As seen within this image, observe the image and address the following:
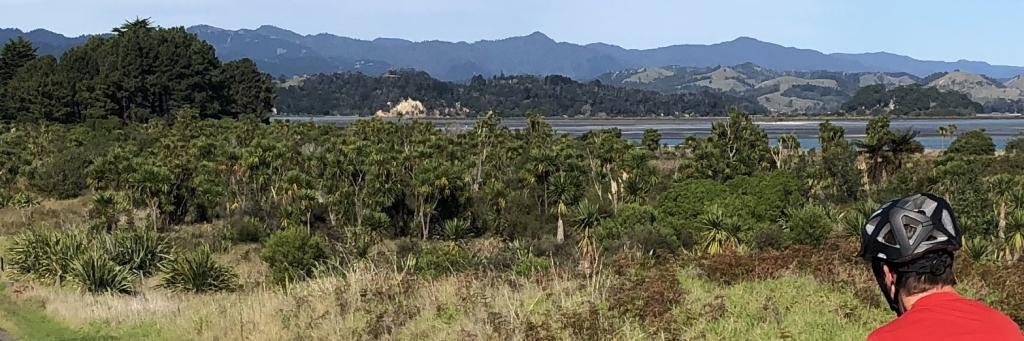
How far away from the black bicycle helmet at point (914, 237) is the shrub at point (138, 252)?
72.3 feet

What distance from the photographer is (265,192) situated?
→ 220 ft

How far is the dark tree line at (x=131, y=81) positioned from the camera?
9662 centimetres

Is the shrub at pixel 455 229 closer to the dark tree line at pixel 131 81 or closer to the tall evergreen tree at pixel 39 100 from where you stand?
the dark tree line at pixel 131 81

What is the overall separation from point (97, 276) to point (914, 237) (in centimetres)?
1841

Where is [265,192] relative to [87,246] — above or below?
below

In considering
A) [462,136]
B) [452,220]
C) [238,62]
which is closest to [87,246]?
[452,220]

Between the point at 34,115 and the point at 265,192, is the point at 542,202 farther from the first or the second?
the point at 34,115

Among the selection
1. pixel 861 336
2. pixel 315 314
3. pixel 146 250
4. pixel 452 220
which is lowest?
pixel 452 220

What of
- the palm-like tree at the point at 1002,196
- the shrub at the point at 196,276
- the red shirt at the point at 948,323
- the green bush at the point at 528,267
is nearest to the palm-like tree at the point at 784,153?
the palm-like tree at the point at 1002,196

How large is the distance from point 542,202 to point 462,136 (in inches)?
1218

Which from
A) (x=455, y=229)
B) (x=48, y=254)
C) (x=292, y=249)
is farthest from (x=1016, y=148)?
(x=48, y=254)

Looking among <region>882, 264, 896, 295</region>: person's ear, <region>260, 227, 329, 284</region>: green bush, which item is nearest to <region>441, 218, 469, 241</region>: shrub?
<region>260, 227, 329, 284</region>: green bush

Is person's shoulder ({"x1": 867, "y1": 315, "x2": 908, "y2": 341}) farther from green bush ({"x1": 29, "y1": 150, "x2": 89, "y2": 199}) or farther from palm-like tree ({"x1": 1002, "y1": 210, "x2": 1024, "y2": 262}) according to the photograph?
green bush ({"x1": 29, "y1": 150, "x2": 89, "y2": 199})

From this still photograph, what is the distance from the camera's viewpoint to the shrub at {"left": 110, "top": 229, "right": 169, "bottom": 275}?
890 inches
